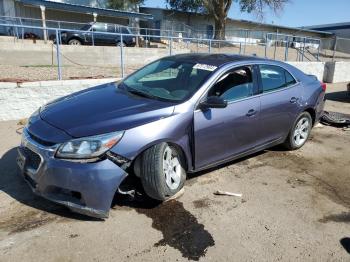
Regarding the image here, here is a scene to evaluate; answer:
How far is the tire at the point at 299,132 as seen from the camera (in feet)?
18.1

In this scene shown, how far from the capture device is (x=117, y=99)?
396 cm

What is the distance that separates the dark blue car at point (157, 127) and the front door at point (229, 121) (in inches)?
0.5

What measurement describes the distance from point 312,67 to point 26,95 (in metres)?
13.4

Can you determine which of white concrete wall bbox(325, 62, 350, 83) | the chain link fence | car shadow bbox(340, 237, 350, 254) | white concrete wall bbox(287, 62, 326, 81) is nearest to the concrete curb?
car shadow bbox(340, 237, 350, 254)

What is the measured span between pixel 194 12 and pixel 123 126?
33.3 metres

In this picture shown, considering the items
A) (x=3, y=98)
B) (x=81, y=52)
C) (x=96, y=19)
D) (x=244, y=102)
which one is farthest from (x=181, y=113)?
(x=96, y=19)

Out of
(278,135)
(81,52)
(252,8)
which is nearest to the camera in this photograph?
(278,135)

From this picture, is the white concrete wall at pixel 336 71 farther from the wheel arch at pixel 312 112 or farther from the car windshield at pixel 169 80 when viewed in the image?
the car windshield at pixel 169 80

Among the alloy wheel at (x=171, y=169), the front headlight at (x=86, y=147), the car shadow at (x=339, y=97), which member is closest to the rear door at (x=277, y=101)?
the alloy wheel at (x=171, y=169)

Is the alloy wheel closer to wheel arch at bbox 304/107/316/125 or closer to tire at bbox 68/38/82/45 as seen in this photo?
wheel arch at bbox 304/107/316/125

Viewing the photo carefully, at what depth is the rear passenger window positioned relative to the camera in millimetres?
4820

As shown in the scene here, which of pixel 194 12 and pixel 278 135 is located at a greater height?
pixel 194 12

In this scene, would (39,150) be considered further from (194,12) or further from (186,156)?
(194,12)

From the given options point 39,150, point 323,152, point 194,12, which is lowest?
point 323,152
